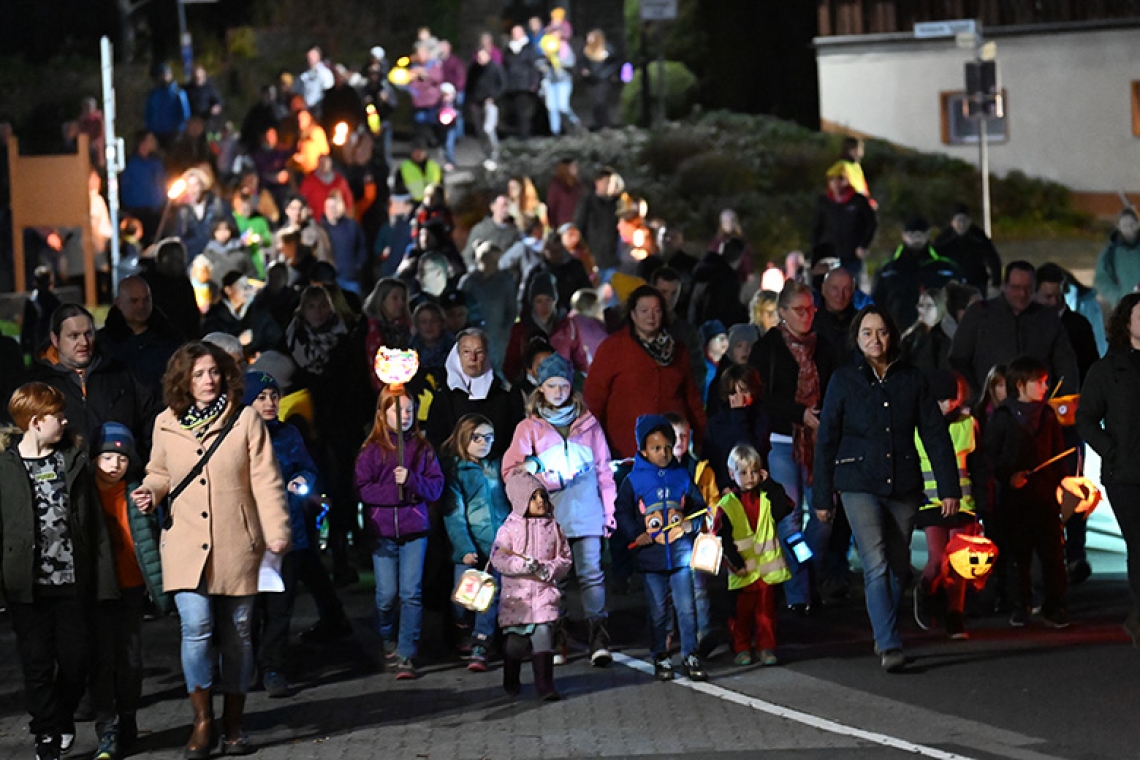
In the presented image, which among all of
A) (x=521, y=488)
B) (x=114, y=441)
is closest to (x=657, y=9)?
(x=521, y=488)

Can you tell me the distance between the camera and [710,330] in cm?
1745

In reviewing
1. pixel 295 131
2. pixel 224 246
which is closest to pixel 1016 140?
pixel 295 131

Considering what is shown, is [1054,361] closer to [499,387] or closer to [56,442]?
[499,387]

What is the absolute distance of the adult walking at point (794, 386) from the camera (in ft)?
43.8

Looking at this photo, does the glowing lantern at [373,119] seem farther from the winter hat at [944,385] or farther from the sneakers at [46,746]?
the sneakers at [46,746]

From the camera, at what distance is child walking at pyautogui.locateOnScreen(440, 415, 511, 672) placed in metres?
11.9

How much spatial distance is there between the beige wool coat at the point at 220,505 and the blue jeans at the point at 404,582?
2.00 m

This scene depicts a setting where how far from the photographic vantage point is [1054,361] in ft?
47.0

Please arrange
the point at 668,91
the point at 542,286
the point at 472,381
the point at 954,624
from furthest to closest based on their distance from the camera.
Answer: the point at 668,91, the point at 542,286, the point at 472,381, the point at 954,624

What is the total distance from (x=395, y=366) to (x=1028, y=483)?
12.0ft

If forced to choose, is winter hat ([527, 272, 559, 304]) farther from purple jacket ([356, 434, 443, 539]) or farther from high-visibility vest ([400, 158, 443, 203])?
high-visibility vest ([400, 158, 443, 203])

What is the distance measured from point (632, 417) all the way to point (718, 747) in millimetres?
3672

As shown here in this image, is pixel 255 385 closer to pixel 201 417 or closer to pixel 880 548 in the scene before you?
pixel 201 417

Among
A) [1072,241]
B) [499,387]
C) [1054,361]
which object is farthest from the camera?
[1072,241]
